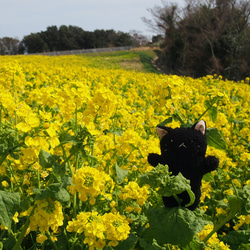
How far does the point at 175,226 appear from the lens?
1404 millimetres

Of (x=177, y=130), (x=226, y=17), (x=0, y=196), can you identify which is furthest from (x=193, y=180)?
(x=226, y=17)

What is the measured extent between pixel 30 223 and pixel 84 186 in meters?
→ 0.34

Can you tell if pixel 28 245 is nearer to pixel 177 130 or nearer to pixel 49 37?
pixel 177 130

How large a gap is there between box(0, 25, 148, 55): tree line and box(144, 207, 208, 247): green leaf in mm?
56306

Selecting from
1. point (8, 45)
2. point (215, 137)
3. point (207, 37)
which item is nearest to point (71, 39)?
point (8, 45)

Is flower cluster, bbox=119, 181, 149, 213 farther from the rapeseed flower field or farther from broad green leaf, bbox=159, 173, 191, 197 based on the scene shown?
broad green leaf, bbox=159, 173, 191, 197

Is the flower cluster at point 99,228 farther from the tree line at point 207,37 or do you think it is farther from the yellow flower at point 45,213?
the tree line at point 207,37

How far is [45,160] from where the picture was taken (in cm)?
133

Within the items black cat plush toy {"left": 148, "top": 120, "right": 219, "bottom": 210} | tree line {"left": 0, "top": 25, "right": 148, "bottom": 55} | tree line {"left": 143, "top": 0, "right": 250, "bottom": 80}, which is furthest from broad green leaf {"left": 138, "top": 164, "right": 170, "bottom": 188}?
tree line {"left": 0, "top": 25, "right": 148, "bottom": 55}

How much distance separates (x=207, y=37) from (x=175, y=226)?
74.2 ft

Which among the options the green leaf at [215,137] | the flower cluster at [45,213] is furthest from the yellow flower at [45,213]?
the green leaf at [215,137]

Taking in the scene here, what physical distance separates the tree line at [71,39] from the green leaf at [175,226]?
2217 inches

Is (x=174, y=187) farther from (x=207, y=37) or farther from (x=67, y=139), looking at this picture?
(x=207, y=37)

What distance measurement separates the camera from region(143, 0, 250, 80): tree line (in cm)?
2048
